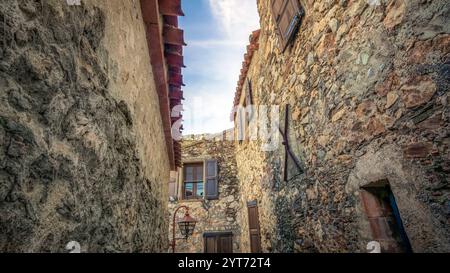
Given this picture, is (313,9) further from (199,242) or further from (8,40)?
(199,242)

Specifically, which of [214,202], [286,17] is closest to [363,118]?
[286,17]

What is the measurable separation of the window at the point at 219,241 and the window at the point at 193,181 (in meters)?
1.37

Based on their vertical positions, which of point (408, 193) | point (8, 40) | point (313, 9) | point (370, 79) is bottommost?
point (408, 193)

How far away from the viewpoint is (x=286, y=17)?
142 inches

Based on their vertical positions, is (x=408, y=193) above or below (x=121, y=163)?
below

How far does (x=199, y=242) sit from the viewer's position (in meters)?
8.12

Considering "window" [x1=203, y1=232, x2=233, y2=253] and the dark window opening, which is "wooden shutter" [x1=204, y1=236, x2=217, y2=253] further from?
the dark window opening

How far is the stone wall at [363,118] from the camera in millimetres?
1588

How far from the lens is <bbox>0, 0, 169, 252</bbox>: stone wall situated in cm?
84

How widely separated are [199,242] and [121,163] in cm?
693

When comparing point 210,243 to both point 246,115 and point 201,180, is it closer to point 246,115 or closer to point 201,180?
point 201,180

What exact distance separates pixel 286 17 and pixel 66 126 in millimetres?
3367

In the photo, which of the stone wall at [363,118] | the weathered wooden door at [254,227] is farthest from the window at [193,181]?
the stone wall at [363,118]

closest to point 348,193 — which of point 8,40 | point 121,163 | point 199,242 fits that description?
point 121,163
